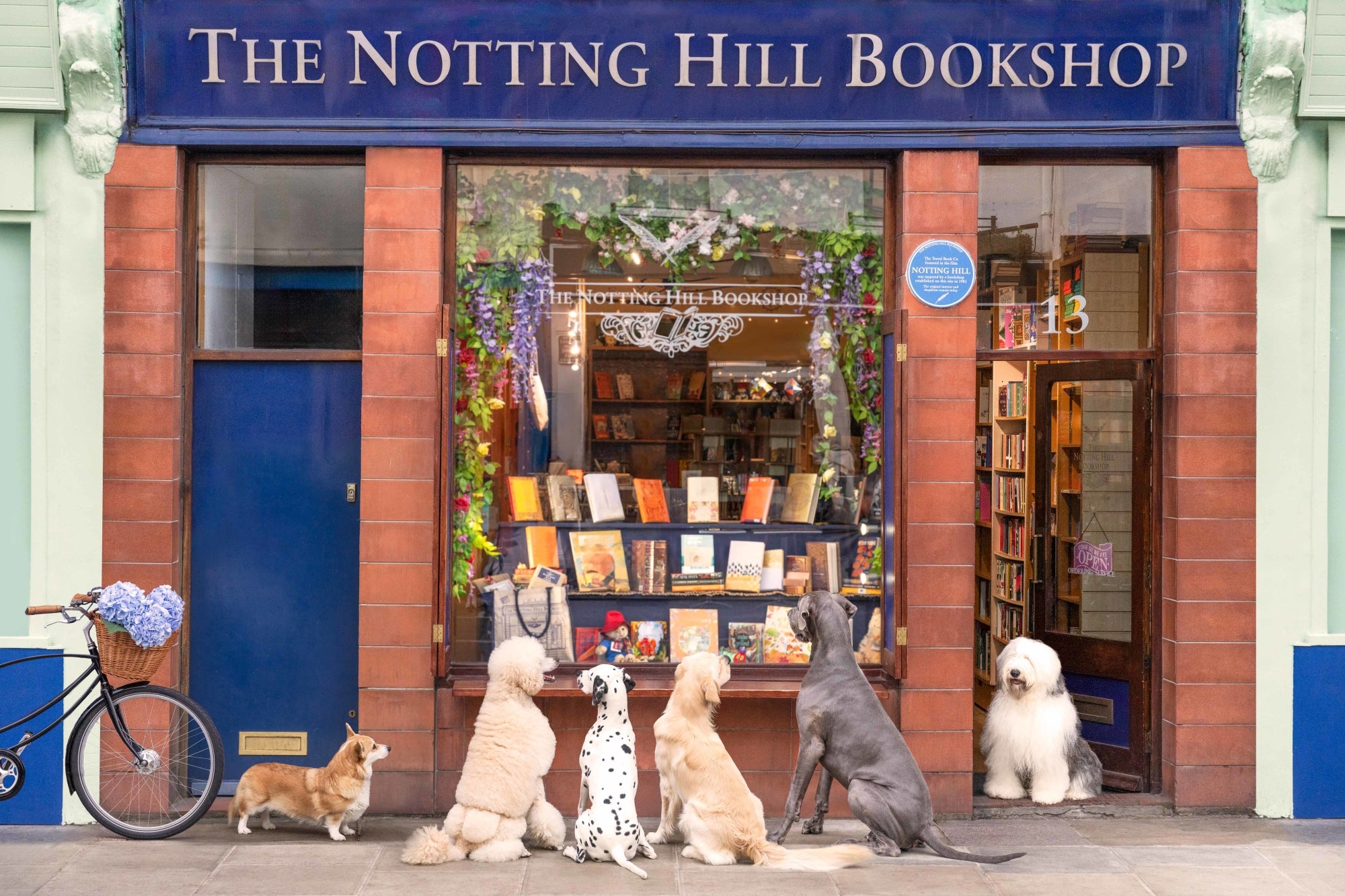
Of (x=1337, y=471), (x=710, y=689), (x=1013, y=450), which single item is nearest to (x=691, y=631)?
(x=710, y=689)

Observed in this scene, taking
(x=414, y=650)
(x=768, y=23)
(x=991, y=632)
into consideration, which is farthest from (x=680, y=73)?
(x=991, y=632)

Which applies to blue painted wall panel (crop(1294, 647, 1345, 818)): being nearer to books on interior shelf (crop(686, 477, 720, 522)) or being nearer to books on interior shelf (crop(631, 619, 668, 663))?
books on interior shelf (crop(686, 477, 720, 522))

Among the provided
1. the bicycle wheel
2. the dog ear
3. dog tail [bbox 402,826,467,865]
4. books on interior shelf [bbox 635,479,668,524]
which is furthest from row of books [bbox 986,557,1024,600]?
the bicycle wheel

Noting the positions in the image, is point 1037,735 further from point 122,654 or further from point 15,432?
point 15,432

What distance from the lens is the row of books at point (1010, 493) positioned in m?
8.98

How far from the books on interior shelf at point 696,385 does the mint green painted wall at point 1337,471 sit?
3.53 meters

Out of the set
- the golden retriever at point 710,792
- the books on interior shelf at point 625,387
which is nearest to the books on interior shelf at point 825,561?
the books on interior shelf at point 625,387

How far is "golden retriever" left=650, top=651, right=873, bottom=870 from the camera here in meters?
6.02

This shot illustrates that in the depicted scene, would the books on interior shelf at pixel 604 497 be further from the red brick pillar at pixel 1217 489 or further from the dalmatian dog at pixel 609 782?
the red brick pillar at pixel 1217 489

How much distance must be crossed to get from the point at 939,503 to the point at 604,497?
1940 mm

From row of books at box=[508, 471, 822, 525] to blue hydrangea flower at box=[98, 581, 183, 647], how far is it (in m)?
2.06

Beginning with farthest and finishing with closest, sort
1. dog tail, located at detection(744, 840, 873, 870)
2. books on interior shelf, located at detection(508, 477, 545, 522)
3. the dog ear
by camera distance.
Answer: books on interior shelf, located at detection(508, 477, 545, 522) < the dog ear < dog tail, located at detection(744, 840, 873, 870)

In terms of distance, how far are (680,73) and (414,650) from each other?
11.5ft

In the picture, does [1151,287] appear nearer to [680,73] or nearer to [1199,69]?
[1199,69]
